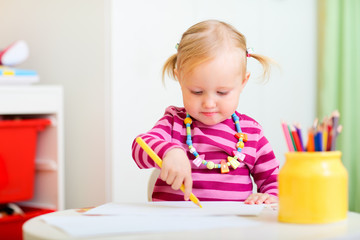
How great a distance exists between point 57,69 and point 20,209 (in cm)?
56

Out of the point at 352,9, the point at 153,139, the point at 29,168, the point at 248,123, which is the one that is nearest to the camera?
the point at 153,139

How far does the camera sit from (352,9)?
237 cm

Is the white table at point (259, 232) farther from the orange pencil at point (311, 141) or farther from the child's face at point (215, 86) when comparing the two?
the child's face at point (215, 86)

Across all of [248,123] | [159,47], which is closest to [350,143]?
[159,47]

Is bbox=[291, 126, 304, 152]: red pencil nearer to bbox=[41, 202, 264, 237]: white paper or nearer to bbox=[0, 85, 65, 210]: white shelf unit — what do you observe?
bbox=[41, 202, 264, 237]: white paper

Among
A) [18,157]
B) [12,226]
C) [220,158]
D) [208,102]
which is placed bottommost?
[12,226]

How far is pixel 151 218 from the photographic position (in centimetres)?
70

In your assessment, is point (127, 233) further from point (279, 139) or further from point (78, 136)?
point (279, 139)

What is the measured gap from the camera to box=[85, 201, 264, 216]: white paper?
0.74m

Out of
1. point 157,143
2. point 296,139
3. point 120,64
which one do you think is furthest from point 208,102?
point 120,64

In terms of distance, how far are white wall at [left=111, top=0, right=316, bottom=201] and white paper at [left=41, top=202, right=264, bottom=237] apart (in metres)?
1.17

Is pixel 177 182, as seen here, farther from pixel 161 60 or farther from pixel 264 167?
pixel 161 60

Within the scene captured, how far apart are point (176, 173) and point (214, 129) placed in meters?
0.29

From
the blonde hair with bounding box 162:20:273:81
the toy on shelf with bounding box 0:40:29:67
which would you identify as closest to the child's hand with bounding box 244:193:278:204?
the blonde hair with bounding box 162:20:273:81
